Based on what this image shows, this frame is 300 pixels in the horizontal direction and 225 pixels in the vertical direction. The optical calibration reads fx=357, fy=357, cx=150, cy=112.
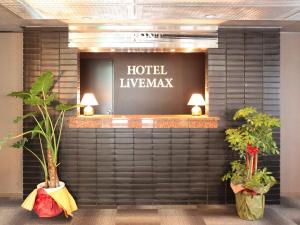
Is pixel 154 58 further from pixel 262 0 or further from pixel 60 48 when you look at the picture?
pixel 262 0

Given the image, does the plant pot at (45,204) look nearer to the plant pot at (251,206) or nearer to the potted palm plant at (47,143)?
the potted palm plant at (47,143)

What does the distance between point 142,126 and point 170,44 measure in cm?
126

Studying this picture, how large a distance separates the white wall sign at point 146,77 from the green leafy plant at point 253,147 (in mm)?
1620

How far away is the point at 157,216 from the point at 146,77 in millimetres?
2332

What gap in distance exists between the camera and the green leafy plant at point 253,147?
458 centimetres

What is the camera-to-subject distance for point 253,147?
15.1 feet

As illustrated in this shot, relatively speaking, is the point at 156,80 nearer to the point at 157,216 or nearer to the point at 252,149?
the point at 252,149

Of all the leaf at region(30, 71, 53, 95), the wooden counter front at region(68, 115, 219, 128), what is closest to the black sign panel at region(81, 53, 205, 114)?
the wooden counter front at region(68, 115, 219, 128)

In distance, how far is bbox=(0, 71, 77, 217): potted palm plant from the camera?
4.62 meters

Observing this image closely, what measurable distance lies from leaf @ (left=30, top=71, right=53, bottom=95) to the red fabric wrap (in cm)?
129

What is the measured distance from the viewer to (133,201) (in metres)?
5.29

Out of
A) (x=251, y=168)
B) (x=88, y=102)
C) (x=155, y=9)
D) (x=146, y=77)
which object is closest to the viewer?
(x=155, y=9)

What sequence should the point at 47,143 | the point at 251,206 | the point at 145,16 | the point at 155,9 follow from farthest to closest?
the point at 47,143
the point at 251,206
the point at 145,16
the point at 155,9

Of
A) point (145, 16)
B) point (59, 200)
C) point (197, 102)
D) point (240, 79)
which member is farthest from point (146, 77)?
point (59, 200)
